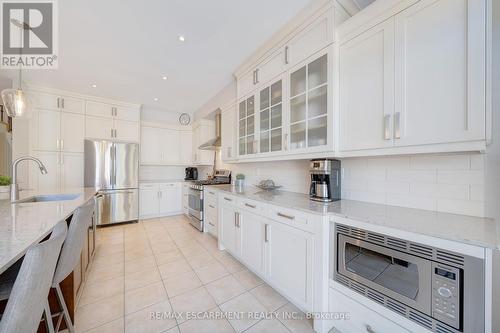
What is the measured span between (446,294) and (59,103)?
18.0 ft

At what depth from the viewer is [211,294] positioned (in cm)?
178

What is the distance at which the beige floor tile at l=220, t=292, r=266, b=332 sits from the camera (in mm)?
1447

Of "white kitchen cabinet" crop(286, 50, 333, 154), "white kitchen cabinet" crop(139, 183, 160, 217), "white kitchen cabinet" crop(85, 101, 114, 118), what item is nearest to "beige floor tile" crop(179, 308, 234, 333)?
"white kitchen cabinet" crop(286, 50, 333, 154)

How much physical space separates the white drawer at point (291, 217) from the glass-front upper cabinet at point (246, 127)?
1050 millimetres

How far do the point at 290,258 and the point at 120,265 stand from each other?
2.11 metres

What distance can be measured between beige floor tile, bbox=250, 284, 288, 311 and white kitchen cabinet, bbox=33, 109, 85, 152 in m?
4.18

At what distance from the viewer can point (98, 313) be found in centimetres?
153

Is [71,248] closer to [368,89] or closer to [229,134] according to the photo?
[368,89]

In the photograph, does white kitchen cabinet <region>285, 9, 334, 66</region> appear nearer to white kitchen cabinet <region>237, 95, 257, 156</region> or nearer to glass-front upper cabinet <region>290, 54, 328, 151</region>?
glass-front upper cabinet <region>290, 54, 328, 151</region>

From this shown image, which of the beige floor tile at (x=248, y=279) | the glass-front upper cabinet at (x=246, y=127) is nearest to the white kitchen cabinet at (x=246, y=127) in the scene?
the glass-front upper cabinet at (x=246, y=127)

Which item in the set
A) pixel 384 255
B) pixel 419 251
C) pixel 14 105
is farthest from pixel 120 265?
pixel 419 251

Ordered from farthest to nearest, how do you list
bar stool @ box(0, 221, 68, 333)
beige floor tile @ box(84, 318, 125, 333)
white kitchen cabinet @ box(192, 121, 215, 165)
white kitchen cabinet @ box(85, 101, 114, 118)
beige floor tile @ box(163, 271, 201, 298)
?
white kitchen cabinet @ box(192, 121, 215, 165)
white kitchen cabinet @ box(85, 101, 114, 118)
beige floor tile @ box(163, 271, 201, 298)
beige floor tile @ box(84, 318, 125, 333)
bar stool @ box(0, 221, 68, 333)

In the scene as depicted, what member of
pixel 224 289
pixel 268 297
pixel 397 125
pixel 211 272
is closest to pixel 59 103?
pixel 211 272

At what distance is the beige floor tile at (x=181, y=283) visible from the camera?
6.00 feet
